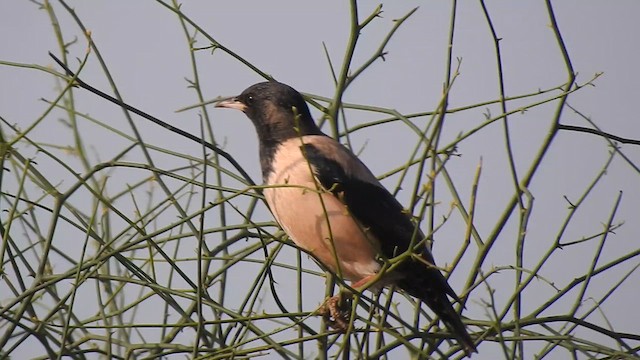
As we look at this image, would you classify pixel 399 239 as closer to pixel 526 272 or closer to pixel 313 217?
pixel 313 217

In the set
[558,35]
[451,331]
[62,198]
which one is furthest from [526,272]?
[62,198]

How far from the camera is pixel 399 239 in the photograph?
4523 millimetres

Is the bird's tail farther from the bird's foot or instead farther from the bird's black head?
the bird's black head

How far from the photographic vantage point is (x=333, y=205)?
14.5 feet

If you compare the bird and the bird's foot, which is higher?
the bird

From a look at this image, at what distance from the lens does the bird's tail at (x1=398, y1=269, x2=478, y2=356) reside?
3.69m

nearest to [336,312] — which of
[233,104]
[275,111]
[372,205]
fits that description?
[372,205]

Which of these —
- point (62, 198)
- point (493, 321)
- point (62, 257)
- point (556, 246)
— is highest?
point (62, 257)

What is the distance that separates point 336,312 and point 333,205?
1.78ft

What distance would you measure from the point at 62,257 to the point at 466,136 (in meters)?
1.68

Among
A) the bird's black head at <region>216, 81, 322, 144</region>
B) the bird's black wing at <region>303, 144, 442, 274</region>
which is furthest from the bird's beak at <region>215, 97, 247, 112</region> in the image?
the bird's black wing at <region>303, 144, 442, 274</region>

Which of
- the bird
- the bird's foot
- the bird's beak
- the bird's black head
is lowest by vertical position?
the bird's foot

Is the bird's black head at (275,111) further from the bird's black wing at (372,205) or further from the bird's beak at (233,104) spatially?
the bird's black wing at (372,205)

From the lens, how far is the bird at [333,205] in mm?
4211
